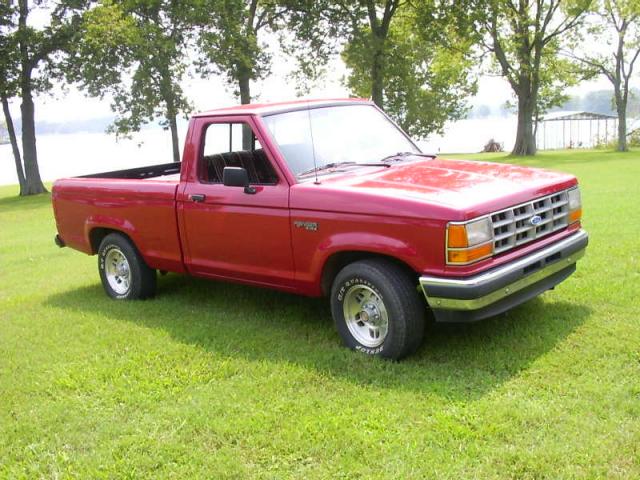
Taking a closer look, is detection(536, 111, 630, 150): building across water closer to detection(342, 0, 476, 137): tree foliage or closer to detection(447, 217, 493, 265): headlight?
detection(342, 0, 476, 137): tree foliage

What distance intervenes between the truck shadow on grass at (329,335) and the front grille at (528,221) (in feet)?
2.45

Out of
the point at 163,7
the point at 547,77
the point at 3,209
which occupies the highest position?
the point at 163,7

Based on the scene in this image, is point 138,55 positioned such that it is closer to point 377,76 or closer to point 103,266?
point 377,76

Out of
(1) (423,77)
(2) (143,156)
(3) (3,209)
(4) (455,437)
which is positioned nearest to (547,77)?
(1) (423,77)

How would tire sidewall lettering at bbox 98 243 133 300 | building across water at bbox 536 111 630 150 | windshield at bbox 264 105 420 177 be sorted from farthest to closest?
building across water at bbox 536 111 630 150, tire sidewall lettering at bbox 98 243 133 300, windshield at bbox 264 105 420 177

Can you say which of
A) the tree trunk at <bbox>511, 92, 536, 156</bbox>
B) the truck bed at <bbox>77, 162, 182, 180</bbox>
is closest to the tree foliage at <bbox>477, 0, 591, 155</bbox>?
the tree trunk at <bbox>511, 92, 536, 156</bbox>

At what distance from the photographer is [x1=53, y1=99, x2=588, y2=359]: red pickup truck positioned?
4629mm

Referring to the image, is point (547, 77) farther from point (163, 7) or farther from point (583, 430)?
point (583, 430)

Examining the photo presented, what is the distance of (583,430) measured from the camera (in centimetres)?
377

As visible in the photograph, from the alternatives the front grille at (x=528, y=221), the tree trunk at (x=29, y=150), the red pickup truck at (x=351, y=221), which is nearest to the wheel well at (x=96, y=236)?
the red pickup truck at (x=351, y=221)

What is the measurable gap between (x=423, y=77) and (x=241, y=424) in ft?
132

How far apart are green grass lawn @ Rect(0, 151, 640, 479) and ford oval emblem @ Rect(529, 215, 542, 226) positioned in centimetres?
84

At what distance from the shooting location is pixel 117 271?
24.3 feet

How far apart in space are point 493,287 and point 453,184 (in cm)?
86
